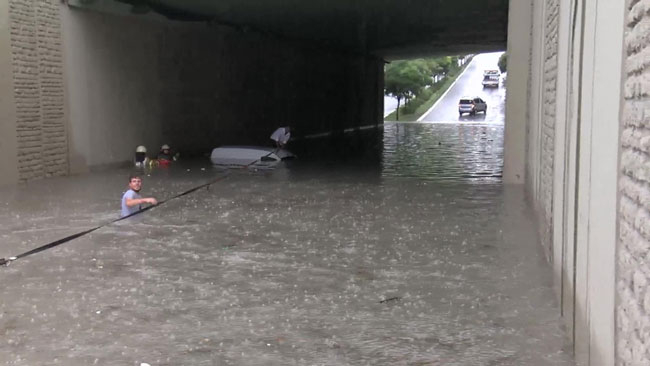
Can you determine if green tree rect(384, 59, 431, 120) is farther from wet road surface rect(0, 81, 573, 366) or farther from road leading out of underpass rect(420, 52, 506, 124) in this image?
wet road surface rect(0, 81, 573, 366)

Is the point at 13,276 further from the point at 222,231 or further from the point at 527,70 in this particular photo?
the point at 527,70

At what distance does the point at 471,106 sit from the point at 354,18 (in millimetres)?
33458

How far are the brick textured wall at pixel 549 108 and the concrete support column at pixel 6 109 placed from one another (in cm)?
1034

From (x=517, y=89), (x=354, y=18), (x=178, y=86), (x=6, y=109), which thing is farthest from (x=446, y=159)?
(x=6, y=109)

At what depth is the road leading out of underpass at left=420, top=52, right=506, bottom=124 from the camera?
5366cm

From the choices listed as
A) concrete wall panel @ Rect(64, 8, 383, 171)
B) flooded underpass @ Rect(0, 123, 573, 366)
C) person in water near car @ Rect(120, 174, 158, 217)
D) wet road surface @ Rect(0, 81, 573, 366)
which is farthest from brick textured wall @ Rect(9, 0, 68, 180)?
person in water near car @ Rect(120, 174, 158, 217)

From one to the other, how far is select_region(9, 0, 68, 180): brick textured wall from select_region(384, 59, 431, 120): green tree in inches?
1953

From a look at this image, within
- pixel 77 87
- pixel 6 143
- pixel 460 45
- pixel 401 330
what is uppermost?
pixel 460 45

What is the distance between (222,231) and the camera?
9.12m

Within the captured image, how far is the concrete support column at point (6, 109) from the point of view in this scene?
1370 centimetres

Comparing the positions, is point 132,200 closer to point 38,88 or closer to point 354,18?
point 38,88

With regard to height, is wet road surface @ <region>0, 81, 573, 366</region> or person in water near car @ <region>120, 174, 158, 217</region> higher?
person in water near car @ <region>120, 174, 158, 217</region>

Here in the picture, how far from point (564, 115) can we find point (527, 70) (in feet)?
27.7

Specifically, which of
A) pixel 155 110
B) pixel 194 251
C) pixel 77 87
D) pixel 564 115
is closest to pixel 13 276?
pixel 194 251
